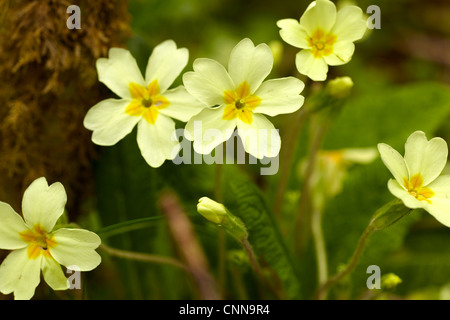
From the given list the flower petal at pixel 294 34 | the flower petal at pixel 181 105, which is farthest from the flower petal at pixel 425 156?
the flower petal at pixel 181 105

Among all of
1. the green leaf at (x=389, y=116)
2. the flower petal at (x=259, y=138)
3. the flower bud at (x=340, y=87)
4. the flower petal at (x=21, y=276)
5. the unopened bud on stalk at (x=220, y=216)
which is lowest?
the flower petal at (x=21, y=276)

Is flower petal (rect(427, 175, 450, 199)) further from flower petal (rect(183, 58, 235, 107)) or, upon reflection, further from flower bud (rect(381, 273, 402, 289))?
flower petal (rect(183, 58, 235, 107))

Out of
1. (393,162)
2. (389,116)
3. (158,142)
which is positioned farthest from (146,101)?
(389,116)

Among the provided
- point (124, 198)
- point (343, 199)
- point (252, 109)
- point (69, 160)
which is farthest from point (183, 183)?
point (252, 109)

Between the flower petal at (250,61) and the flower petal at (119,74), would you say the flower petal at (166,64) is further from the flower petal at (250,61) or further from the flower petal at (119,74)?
the flower petal at (250,61)

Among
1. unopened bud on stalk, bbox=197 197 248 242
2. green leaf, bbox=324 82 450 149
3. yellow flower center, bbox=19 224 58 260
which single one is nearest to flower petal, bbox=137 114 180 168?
unopened bud on stalk, bbox=197 197 248 242

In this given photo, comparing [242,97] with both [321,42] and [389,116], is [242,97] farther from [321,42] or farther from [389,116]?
[389,116]

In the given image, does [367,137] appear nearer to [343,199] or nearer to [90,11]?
[343,199]
